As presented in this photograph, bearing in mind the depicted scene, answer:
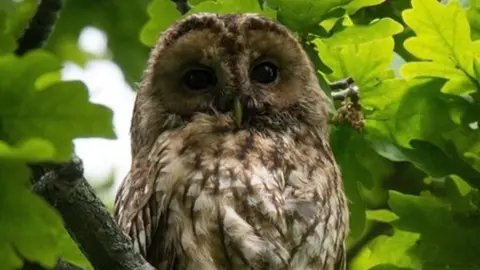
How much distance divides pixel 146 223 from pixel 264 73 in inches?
27.0

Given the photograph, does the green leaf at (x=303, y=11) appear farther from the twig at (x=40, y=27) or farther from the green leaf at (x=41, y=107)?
the green leaf at (x=41, y=107)

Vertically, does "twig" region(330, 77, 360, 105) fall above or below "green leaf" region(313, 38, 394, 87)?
below

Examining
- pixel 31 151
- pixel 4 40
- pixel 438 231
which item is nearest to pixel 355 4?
pixel 438 231

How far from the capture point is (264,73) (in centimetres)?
312

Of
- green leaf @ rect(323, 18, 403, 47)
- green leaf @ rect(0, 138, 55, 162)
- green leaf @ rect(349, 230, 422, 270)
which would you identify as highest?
green leaf @ rect(0, 138, 55, 162)

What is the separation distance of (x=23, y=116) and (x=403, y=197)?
4.92 ft

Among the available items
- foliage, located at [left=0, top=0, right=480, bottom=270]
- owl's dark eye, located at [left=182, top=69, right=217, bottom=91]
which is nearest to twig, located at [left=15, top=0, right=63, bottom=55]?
foliage, located at [left=0, top=0, right=480, bottom=270]

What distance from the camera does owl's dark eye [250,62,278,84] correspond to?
3094 mm

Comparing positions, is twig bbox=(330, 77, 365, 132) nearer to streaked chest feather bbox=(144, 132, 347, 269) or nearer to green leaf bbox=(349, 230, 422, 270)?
streaked chest feather bbox=(144, 132, 347, 269)

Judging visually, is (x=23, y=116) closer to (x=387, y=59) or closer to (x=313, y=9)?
(x=313, y=9)

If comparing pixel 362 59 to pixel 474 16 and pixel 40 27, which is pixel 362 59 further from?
pixel 40 27

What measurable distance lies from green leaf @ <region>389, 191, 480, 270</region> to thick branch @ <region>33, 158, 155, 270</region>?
2.96 ft

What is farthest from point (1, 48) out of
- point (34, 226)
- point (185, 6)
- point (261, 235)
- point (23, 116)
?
point (185, 6)

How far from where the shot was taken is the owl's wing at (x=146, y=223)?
268 centimetres
